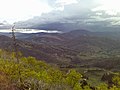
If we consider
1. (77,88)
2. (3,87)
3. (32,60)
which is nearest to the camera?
(3,87)

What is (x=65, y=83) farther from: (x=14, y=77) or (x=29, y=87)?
(x=29, y=87)

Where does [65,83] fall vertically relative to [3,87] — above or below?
below

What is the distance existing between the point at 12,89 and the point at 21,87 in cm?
383

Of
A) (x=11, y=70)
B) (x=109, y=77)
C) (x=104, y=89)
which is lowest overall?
(x=109, y=77)

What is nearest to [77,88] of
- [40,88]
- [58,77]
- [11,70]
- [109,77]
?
[58,77]

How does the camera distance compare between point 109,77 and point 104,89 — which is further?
point 109,77

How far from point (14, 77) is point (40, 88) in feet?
55.7

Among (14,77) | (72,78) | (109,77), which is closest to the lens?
(14,77)

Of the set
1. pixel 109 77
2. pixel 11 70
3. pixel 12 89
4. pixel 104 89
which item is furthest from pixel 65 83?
pixel 109 77

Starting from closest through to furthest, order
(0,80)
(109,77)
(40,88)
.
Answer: (0,80) < (40,88) < (109,77)

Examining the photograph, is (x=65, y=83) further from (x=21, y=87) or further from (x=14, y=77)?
(x=21, y=87)

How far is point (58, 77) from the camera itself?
112125 millimetres

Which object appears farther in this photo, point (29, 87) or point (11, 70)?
point (11, 70)

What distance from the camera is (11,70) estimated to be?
75.9 meters
